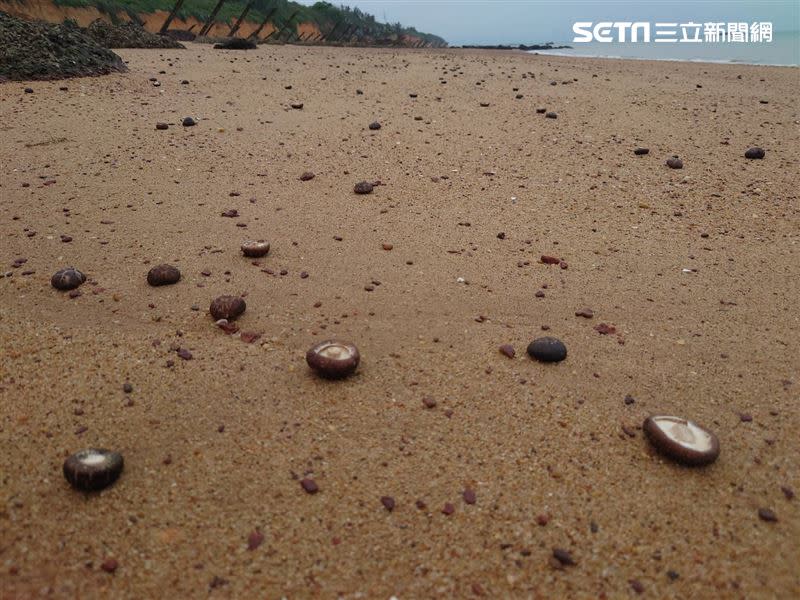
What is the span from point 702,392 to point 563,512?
868 mm

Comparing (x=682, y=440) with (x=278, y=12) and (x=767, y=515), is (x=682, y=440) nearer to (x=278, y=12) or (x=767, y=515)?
(x=767, y=515)

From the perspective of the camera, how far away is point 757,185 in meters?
4.05

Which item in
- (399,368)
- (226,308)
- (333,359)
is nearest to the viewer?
(333,359)

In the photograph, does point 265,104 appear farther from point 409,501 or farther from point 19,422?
point 409,501

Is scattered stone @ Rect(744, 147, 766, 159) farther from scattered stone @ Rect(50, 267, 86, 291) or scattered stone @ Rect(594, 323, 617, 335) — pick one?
scattered stone @ Rect(50, 267, 86, 291)

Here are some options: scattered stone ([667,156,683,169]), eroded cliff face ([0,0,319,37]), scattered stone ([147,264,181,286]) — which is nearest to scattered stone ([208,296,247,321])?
scattered stone ([147,264,181,286])

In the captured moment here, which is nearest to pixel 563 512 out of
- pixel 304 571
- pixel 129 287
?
pixel 304 571

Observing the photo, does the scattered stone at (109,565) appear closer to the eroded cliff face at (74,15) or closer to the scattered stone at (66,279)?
the scattered stone at (66,279)

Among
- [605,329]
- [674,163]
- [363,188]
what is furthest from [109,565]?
[674,163]

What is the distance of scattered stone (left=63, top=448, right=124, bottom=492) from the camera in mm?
1601

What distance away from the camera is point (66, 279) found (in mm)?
2600

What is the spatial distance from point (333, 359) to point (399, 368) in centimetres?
28

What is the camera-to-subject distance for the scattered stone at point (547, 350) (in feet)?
7.41

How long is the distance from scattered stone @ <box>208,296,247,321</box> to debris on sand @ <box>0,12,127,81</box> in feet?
18.5
